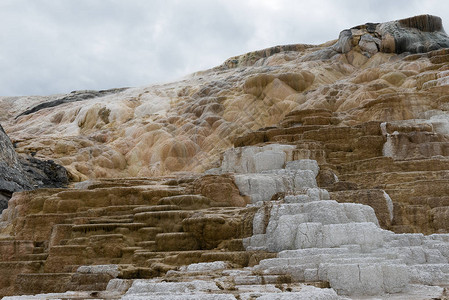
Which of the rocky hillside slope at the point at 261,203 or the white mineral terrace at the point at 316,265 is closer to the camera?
the white mineral terrace at the point at 316,265

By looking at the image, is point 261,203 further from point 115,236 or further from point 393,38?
point 393,38

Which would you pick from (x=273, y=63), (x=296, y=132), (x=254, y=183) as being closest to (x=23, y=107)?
(x=273, y=63)

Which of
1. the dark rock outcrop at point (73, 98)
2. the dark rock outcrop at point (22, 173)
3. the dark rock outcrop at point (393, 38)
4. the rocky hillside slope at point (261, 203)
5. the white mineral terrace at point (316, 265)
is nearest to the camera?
the white mineral terrace at point (316, 265)

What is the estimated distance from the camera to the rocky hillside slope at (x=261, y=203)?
643 cm

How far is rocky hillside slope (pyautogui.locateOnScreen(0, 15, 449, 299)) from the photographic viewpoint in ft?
21.1

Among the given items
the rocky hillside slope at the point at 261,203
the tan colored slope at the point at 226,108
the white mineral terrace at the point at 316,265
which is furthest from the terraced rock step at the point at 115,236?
the tan colored slope at the point at 226,108

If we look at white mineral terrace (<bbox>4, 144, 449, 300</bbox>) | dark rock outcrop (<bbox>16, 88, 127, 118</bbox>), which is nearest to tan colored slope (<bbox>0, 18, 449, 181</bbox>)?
dark rock outcrop (<bbox>16, 88, 127, 118</bbox>)

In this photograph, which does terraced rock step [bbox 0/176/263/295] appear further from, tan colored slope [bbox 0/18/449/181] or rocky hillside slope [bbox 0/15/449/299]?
tan colored slope [bbox 0/18/449/181]

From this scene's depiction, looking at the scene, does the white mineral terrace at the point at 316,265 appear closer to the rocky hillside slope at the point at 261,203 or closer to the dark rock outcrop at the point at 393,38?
the rocky hillside slope at the point at 261,203

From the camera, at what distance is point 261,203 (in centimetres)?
994

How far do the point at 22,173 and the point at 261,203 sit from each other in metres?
13.2

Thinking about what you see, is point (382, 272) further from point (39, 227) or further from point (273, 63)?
point (273, 63)

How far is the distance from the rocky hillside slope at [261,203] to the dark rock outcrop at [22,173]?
1.18 meters

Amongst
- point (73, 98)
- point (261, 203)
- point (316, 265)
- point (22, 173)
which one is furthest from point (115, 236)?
point (73, 98)
